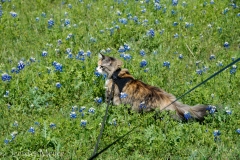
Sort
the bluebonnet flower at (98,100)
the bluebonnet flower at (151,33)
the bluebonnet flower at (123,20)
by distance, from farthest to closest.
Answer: the bluebonnet flower at (123,20)
the bluebonnet flower at (151,33)
the bluebonnet flower at (98,100)

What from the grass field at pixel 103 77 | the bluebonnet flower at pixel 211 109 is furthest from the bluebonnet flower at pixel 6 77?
the bluebonnet flower at pixel 211 109

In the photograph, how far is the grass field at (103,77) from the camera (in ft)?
18.1

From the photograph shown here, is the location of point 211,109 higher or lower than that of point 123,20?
lower

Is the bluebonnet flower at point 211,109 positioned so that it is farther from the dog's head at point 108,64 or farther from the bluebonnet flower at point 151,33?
the bluebonnet flower at point 151,33

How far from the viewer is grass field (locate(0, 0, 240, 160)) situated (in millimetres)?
5508

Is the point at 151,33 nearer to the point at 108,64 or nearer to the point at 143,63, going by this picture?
the point at 143,63

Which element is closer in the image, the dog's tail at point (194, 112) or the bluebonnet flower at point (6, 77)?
the dog's tail at point (194, 112)

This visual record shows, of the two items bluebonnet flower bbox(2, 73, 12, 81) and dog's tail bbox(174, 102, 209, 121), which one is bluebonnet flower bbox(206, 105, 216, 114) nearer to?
dog's tail bbox(174, 102, 209, 121)

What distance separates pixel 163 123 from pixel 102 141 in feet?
2.66

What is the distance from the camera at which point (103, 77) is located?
695 centimetres

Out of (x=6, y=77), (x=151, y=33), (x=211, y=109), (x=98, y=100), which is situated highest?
(x=151, y=33)

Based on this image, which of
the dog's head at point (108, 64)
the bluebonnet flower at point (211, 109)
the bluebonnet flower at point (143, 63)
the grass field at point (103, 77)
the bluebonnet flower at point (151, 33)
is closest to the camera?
the grass field at point (103, 77)

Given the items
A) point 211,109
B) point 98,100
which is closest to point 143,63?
point 98,100

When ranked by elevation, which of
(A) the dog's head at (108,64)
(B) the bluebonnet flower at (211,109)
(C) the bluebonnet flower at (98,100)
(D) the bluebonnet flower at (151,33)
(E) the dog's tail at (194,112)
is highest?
(D) the bluebonnet flower at (151,33)
